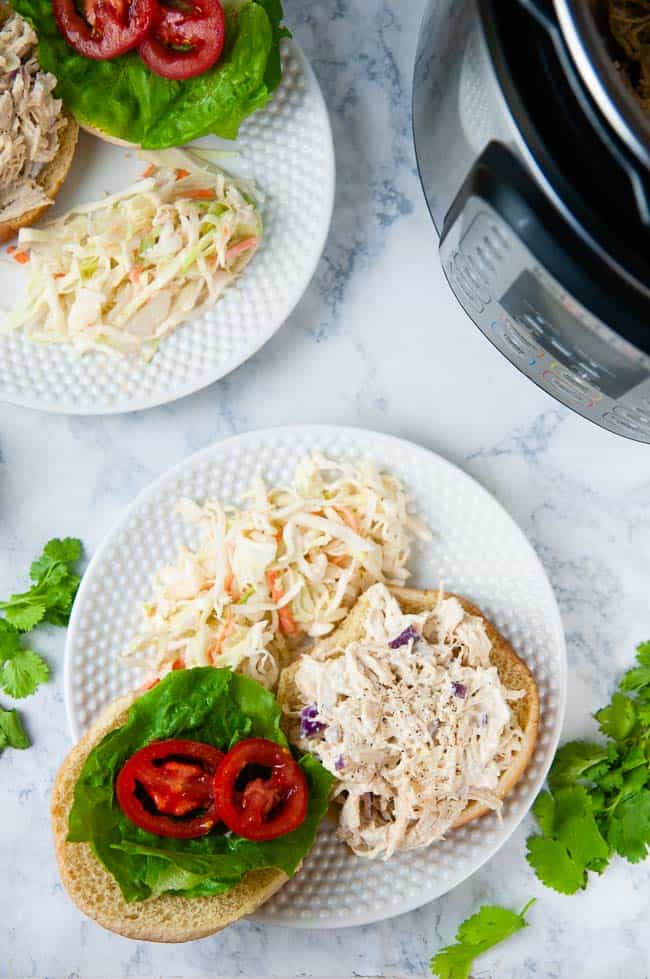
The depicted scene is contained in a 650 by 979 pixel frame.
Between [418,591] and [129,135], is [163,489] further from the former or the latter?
[129,135]

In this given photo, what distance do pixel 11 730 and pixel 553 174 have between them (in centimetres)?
233

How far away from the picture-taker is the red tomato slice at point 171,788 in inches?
107

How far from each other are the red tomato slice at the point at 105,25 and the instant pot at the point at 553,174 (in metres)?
0.98

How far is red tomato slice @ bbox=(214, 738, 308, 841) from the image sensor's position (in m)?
2.71

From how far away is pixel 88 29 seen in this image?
2.89 metres

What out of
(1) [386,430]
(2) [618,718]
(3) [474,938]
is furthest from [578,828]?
(1) [386,430]

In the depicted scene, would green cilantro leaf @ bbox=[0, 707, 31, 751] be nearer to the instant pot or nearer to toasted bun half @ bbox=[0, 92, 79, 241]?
toasted bun half @ bbox=[0, 92, 79, 241]

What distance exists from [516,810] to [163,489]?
4.66 feet

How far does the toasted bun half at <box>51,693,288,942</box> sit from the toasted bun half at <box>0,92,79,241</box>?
4.71ft

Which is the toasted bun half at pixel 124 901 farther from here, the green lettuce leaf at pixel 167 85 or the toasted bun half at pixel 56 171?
the green lettuce leaf at pixel 167 85

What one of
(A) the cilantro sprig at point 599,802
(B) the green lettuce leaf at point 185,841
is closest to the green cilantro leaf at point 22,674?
(B) the green lettuce leaf at point 185,841

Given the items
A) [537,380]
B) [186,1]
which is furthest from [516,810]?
[186,1]

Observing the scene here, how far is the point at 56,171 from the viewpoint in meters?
2.99

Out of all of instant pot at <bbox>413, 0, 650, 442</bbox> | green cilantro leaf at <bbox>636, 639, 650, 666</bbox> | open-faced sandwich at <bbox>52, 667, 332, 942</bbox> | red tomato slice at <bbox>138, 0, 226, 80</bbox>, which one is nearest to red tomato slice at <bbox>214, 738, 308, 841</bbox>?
open-faced sandwich at <bbox>52, 667, 332, 942</bbox>
